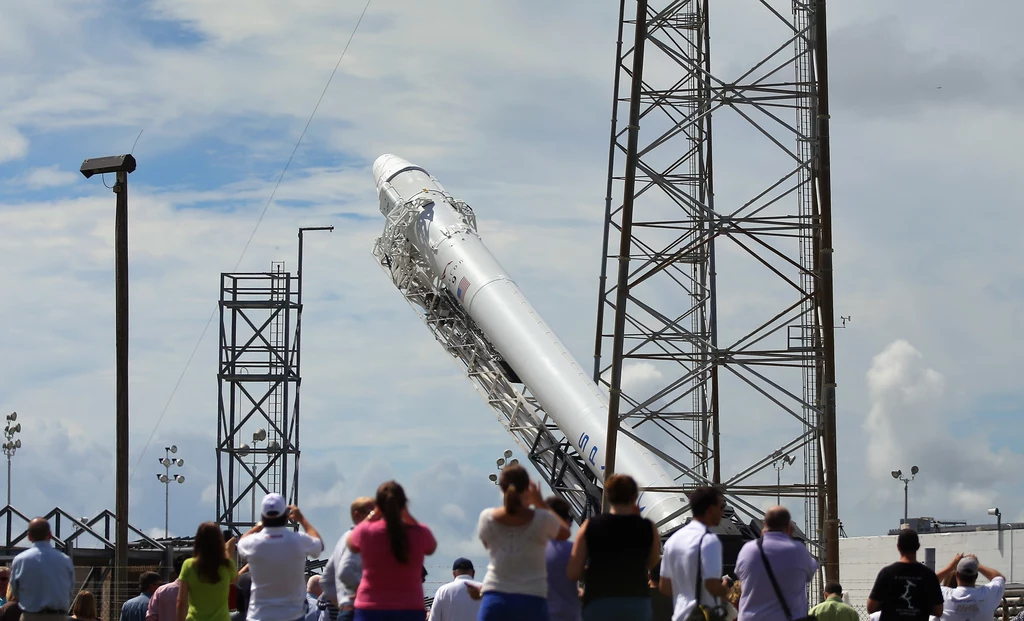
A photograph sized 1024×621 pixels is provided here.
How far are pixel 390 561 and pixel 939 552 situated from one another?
35.0 m

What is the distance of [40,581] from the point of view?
11.7 m

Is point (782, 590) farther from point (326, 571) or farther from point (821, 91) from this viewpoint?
point (821, 91)

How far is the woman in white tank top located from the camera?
9297mm

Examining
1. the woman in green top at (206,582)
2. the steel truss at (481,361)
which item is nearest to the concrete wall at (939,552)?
the steel truss at (481,361)

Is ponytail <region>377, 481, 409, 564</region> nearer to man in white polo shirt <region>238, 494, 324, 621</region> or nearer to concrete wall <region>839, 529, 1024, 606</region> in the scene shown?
man in white polo shirt <region>238, 494, 324, 621</region>

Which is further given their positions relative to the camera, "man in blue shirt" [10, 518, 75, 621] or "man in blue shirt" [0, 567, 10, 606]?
"man in blue shirt" [0, 567, 10, 606]

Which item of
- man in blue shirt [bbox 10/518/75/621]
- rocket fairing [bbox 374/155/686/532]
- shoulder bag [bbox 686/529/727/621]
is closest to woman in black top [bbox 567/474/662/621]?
shoulder bag [bbox 686/529/727/621]

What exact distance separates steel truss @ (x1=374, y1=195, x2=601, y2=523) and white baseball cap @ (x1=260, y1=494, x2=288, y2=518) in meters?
16.3

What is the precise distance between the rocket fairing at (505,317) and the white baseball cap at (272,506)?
12272 millimetres

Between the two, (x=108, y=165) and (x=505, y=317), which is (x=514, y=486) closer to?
(x=108, y=165)

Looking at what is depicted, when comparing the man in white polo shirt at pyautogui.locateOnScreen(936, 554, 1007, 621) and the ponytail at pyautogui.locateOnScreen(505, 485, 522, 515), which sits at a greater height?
the ponytail at pyautogui.locateOnScreen(505, 485, 522, 515)

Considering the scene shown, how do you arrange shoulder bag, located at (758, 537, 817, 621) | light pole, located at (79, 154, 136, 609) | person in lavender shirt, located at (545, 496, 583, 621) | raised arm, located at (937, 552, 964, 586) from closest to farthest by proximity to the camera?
1. person in lavender shirt, located at (545, 496, 583, 621)
2. shoulder bag, located at (758, 537, 817, 621)
3. raised arm, located at (937, 552, 964, 586)
4. light pole, located at (79, 154, 136, 609)

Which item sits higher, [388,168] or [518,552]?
[388,168]

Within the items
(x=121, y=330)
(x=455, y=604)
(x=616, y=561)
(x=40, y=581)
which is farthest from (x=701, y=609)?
(x=121, y=330)
